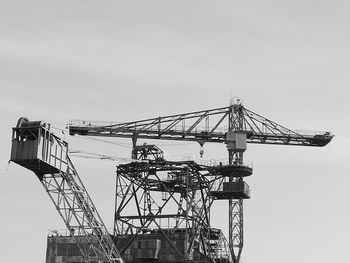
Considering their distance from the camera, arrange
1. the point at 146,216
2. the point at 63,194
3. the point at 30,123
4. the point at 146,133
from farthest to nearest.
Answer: the point at 146,133 < the point at 146,216 < the point at 63,194 < the point at 30,123

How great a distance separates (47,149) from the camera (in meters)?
90.9

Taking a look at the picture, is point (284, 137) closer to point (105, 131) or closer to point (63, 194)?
point (105, 131)

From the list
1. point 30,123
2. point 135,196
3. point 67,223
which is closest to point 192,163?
point 135,196

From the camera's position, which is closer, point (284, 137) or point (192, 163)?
point (192, 163)

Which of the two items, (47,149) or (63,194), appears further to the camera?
(63,194)

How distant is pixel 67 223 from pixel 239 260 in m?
45.4

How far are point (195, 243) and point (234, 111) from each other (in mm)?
26556

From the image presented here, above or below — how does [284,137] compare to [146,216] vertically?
above

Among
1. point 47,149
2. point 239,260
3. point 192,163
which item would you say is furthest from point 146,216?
point 47,149

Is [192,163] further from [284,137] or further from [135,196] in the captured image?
[284,137]

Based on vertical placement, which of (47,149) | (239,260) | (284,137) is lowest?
(239,260)

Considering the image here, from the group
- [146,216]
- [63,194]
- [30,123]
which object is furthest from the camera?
[146,216]

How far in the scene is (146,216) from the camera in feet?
403

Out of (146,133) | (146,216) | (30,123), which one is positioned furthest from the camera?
(146,133)
